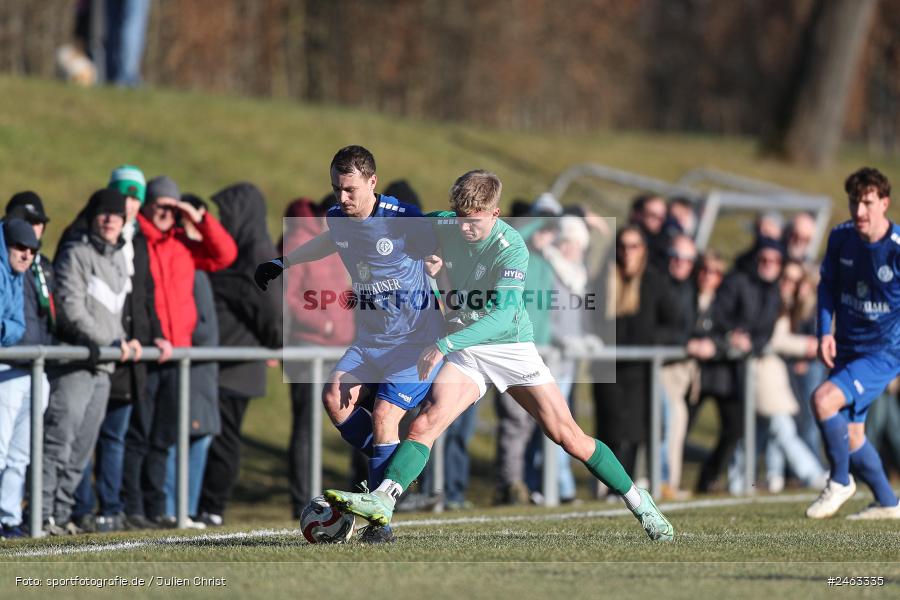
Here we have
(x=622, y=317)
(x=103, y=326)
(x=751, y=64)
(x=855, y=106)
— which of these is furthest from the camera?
(x=751, y=64)

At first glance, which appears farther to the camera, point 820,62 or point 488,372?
point 820,62

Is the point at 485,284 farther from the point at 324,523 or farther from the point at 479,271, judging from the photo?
the point at 324,523

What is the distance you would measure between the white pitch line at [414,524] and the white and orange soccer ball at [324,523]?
80cm

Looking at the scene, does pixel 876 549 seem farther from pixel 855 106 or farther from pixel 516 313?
pixel 855 106

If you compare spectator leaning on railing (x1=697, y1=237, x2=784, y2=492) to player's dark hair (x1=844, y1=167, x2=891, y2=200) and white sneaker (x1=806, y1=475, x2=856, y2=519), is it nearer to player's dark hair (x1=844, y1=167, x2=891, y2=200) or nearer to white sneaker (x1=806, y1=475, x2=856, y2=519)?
white sneaker (x1=806, y1=475, x2=856, y2=519)

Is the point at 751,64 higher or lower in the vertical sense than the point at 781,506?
higher

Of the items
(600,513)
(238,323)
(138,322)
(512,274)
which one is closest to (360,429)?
(512,274)

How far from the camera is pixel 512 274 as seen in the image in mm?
8180

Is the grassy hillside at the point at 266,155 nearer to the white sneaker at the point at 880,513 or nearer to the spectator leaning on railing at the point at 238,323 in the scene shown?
the spectator leaning on railing at the point at 238,323

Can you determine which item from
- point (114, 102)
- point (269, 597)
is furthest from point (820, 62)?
point (269, 597)

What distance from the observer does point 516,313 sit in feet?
27.3

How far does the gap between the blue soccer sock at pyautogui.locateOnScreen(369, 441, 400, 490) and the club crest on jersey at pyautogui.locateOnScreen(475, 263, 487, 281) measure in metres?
0.97

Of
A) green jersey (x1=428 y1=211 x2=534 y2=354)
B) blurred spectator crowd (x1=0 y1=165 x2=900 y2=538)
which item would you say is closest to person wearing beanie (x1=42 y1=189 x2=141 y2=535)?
blurred spectator crowd (x1=0 y1=165 x2=900 y2=538)

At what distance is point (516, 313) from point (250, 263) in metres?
4.11
